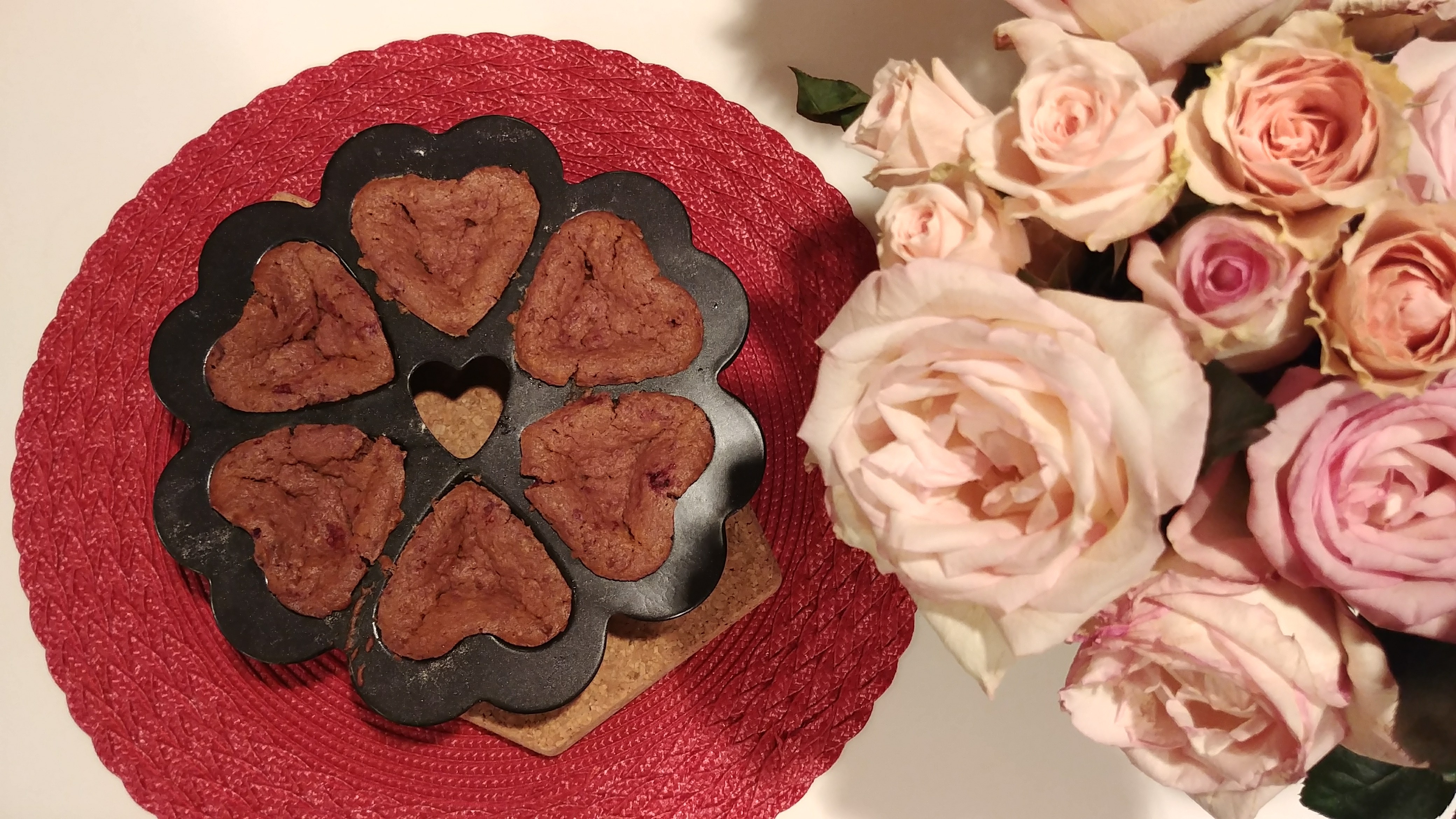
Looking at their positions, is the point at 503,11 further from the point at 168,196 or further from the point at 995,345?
the point at 995,345

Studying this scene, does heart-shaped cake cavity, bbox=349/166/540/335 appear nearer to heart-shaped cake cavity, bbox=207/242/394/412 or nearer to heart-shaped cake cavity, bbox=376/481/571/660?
heart-shaped cake cavity, bbox=207/242/394/412

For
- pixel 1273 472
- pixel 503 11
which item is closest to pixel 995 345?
pixel 1273 472

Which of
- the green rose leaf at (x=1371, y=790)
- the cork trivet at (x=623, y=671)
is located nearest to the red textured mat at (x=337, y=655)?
the cork trivet at (x=623, y=671)

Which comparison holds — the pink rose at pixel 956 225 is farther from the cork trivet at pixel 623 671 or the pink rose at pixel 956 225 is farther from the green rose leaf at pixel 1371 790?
the cork trivet at pixel 623 671

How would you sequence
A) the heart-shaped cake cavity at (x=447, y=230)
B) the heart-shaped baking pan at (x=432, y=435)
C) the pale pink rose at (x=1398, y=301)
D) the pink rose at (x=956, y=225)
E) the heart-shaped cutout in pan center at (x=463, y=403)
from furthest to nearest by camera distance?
the heart-shaped cutout in pan center at (x=463, y=403)
the heart-shaped cake cavity at (x=447, y=230)
the heart-shaped baking pan at (x=432, y=435)
the pink rose at (x=956, y=225)
the pale pink rose at (x=1398, y=301)

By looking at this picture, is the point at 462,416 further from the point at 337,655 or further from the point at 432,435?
the point at 337,655

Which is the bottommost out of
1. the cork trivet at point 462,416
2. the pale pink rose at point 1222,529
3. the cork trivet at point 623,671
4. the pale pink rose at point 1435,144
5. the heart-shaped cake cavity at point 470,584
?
the cork trivet at point 623,671

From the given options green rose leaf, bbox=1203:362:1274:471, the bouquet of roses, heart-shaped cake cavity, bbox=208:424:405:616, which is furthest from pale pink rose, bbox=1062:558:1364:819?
heart-shaped cake cavity, bbox=208:424:405:616
